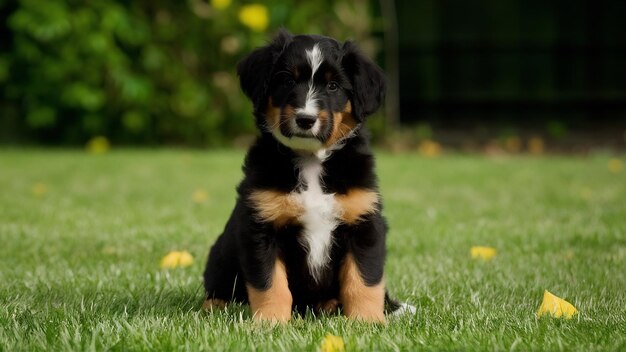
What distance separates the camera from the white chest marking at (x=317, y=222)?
3.19m

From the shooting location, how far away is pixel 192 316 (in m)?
3.23

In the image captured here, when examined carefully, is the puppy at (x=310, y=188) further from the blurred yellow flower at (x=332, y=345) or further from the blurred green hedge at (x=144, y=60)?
the blurred green hedge at (x=144, y=60)

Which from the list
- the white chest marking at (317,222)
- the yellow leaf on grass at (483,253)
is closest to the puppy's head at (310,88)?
the white chest marking at (317,222)

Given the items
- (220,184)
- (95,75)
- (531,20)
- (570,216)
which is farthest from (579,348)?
(531,20)

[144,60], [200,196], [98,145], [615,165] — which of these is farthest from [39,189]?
[615,165]

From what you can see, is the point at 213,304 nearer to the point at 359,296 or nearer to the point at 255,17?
the point at 359,296

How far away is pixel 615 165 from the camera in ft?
32.5

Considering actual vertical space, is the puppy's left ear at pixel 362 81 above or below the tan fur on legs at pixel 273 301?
above

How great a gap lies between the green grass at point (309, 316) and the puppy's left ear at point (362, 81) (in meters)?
0.85

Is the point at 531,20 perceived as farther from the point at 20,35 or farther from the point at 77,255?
the point at 77,255

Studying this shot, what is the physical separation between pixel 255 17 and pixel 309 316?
820 cm

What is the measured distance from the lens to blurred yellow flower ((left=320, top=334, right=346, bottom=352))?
2.69m

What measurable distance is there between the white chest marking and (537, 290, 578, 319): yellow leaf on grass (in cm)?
86

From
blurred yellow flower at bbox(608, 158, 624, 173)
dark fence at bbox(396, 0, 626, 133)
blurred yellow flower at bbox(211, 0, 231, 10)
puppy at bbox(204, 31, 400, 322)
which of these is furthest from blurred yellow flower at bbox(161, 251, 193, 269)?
dark fence at bbox(396, 0, 626, 133)
